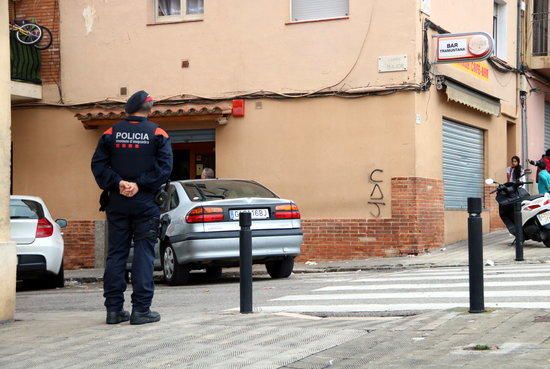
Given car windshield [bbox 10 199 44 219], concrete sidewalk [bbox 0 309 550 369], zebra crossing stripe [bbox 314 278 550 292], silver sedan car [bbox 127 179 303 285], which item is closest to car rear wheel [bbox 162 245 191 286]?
silver sedan car [bbox 127 179 303 285]

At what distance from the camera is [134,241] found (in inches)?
323

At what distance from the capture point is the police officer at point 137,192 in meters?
8.10

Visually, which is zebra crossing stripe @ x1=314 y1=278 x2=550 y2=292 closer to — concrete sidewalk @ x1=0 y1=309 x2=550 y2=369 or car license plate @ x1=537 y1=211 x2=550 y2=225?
concrete sidewalk @ x1=0 y1=309 x2=550 y2=369

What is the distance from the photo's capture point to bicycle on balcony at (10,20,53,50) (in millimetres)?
20453

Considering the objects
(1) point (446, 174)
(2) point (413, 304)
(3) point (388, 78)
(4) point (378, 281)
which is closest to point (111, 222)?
(2) point (413, 304)

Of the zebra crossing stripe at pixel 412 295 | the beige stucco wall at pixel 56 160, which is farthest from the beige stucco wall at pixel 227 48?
the zebra crossing stripe at pixel 412 295

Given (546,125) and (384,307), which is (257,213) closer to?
(384,307)

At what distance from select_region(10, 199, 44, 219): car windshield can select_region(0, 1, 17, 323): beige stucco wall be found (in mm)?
5371

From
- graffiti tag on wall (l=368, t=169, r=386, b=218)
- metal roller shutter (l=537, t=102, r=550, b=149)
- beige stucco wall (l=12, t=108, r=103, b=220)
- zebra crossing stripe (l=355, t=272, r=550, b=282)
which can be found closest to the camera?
zebra crossing stripe (l=355, t=272, r=550, b=282)

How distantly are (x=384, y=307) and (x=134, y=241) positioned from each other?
8.88ft

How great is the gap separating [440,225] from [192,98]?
552cm

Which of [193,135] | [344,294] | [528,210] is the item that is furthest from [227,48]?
[344,294]

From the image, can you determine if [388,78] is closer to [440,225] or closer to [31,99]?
[440,225]

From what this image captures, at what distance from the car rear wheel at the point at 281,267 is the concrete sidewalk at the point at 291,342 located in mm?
5876
